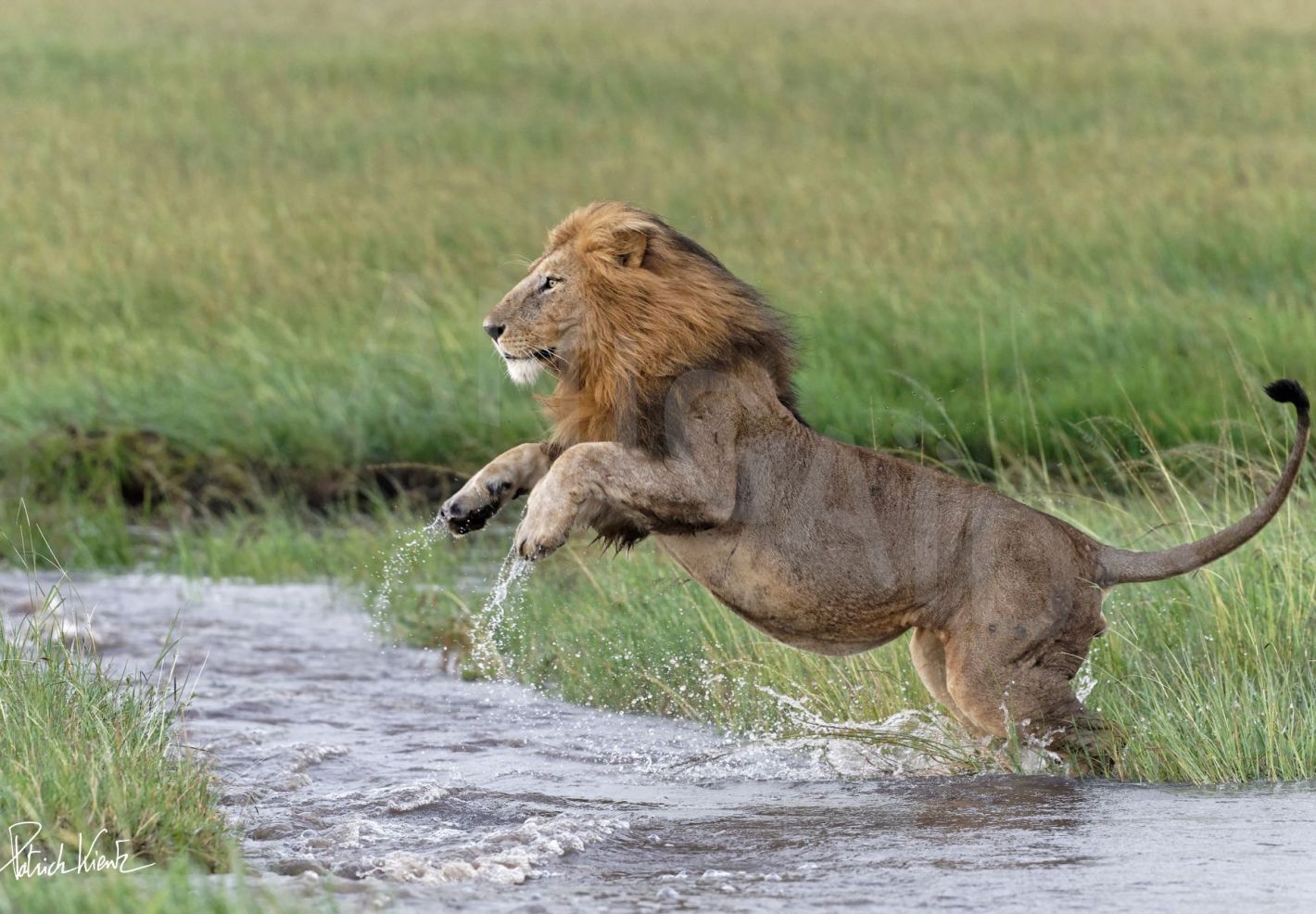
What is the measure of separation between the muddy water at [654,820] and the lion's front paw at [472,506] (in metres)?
0.82

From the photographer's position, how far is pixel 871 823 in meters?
5.41

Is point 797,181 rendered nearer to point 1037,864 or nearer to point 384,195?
point 384,195

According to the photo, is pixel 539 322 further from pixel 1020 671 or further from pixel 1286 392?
pixel 1286 392

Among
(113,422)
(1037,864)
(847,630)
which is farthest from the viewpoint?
(113,422)

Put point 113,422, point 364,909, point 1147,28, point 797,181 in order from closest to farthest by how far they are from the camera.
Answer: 1. point 364,909
2. point 113,422
3. point 797,181
4. point 1147,28

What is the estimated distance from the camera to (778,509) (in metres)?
5.83

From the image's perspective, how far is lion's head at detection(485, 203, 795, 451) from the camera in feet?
18.7

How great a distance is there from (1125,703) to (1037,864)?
1.53 metres

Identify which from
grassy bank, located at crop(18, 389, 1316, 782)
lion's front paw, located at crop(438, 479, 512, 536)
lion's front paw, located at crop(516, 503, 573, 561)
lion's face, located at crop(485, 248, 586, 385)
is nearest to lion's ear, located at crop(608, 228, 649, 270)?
lion's face, located at crop(485, 248, 586, 385)

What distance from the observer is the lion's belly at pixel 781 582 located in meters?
5.79

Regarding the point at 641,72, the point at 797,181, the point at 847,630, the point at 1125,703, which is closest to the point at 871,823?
the point at 847,630
